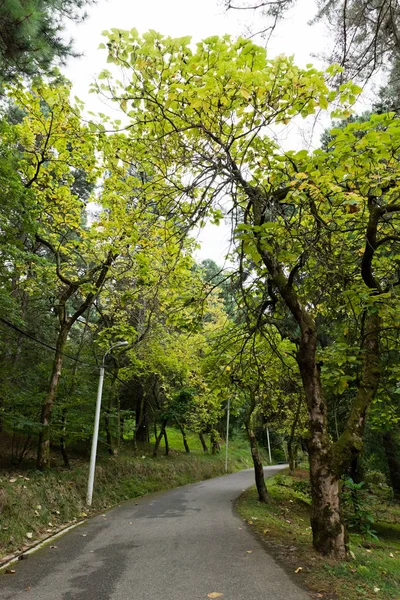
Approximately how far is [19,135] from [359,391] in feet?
29.2

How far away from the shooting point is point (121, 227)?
850cm

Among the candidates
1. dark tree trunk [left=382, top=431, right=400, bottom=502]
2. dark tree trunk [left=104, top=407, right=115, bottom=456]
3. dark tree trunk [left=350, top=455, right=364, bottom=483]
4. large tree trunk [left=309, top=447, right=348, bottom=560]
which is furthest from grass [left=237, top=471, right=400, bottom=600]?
dark tree trunk [left=104, top=407, right=115, bottom=456]

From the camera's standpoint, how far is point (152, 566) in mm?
5574

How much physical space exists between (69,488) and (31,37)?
10.8m

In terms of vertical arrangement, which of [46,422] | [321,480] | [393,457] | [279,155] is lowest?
[393,457]

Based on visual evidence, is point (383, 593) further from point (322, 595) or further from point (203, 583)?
point (203, 583)

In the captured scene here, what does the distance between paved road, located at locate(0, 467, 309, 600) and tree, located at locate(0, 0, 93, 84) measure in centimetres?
660

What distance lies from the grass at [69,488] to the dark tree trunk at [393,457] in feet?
32.0

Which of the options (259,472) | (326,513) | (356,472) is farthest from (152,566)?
(356,472)

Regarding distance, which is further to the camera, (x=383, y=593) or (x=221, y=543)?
(x=221, y=543)

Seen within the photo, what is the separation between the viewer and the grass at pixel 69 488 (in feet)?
24.2

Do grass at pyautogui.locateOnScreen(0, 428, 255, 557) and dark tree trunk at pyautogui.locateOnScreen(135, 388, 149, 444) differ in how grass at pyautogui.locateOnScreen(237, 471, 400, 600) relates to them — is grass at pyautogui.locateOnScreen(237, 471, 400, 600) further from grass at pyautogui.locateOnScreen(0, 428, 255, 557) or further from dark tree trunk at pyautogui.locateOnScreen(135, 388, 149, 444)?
dark tree trunk at pyautogui.locateOnScreen(135, 388, 149, 444)

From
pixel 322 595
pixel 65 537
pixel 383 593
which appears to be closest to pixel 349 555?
pixel 383 593

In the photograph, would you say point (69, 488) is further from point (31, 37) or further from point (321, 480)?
point (31, 37)
